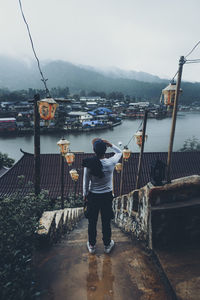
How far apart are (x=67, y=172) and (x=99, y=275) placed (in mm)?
12681

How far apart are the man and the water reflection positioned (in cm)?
27

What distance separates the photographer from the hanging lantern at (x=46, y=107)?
5.42 meters

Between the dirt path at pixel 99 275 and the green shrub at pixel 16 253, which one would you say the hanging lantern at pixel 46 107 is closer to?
the green shrub at pixel 16 253

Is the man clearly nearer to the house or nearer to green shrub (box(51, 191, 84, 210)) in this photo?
green shrub (box(51, 191, 84, 210))

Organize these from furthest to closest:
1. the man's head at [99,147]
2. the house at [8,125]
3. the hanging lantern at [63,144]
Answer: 1. the house at [8,125]
2. the hanging lantern at [63,144]
3. the man's head at [99,147]

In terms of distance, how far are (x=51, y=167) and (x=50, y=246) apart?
12.3 meters

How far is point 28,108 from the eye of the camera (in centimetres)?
5588

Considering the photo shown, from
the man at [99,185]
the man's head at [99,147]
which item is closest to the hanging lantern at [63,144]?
the man at [99,185]

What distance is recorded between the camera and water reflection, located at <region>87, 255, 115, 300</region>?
7.33 feet

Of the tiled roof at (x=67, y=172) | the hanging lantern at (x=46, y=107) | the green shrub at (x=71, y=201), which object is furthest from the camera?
the tiled roof at (x=67, y=172)

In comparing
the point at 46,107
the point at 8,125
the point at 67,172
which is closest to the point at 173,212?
the point at 46,107

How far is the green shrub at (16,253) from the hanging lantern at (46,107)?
3174mm

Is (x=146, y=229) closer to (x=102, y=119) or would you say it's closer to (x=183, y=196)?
(x=183, y=196)

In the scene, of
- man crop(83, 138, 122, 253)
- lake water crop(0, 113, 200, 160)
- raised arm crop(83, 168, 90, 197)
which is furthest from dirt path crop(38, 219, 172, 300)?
lake water crop(0, 113, 200, 160)
